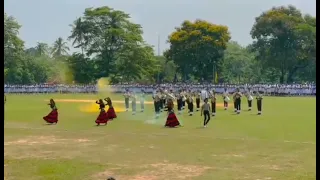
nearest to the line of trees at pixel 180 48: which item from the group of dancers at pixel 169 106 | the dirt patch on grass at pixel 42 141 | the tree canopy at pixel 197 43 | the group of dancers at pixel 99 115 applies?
the tree canopy at pixel 197 43

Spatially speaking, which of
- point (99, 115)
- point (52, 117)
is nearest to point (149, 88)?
point (52, 117)

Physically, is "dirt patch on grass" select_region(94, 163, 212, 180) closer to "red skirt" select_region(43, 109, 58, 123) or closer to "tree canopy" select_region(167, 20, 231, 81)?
"red skirt" select_region(43, 109, 58, 123)

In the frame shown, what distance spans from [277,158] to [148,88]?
125 ft

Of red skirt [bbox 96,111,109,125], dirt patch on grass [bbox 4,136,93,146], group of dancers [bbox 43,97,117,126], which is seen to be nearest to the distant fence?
group of dancers [bbox 43,97,117,126]

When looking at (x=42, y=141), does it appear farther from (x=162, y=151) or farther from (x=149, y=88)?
(x=149, y=88)

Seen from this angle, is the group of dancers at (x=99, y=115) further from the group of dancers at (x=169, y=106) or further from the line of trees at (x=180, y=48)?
the line of trees at (x=180, y=48)

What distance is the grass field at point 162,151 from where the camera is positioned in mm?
10055

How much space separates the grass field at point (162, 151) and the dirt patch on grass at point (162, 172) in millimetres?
12

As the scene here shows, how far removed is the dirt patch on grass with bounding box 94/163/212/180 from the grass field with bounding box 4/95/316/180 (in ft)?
0.04

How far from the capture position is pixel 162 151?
12.8 metres

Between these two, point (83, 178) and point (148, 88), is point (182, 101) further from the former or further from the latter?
point (148, 88)

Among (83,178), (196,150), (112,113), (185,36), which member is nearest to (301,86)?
(185,36)

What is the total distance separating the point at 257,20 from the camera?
175 ft

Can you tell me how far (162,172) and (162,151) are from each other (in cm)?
263
